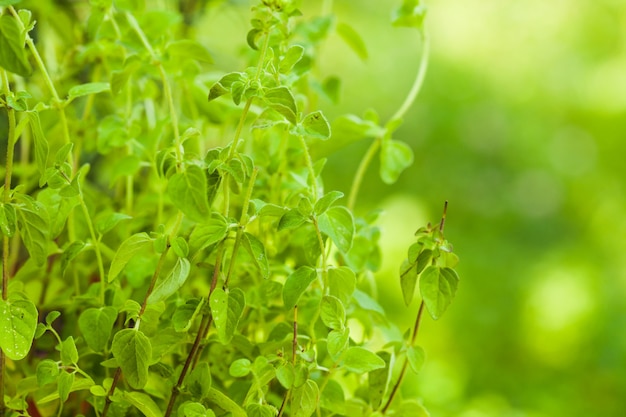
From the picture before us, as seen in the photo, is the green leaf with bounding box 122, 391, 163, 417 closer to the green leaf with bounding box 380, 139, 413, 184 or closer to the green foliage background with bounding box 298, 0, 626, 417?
the green leaf with bounding box 380, 139, 413, 184

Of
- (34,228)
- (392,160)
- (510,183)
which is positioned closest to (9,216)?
(34,228)

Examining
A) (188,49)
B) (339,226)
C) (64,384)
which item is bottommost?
(64,384)

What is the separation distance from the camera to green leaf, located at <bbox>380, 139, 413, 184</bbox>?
51 cm

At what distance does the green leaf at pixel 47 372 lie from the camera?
1.19 ft

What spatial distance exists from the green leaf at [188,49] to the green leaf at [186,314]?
158 mm

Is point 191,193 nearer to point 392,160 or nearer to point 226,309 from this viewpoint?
point 226,309

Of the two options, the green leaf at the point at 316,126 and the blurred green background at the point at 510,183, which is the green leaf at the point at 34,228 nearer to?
the green leaf at the point at 316,126

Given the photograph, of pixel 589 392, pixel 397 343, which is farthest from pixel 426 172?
pixel 397 343

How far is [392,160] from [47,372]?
258 mm

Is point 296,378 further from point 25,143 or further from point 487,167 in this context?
point 487,167

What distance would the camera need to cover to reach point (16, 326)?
0.36 meters

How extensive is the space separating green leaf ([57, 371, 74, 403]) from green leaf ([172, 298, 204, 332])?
57 millimetres

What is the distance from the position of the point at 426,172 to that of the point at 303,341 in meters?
1.44

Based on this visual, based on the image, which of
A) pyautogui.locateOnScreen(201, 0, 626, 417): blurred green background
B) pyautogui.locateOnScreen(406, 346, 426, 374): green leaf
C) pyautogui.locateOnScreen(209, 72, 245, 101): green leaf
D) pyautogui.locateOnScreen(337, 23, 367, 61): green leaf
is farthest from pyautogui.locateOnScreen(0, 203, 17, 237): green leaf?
pyautogui.locateOnScreen(201, 0, 626, 417): blurred green background
